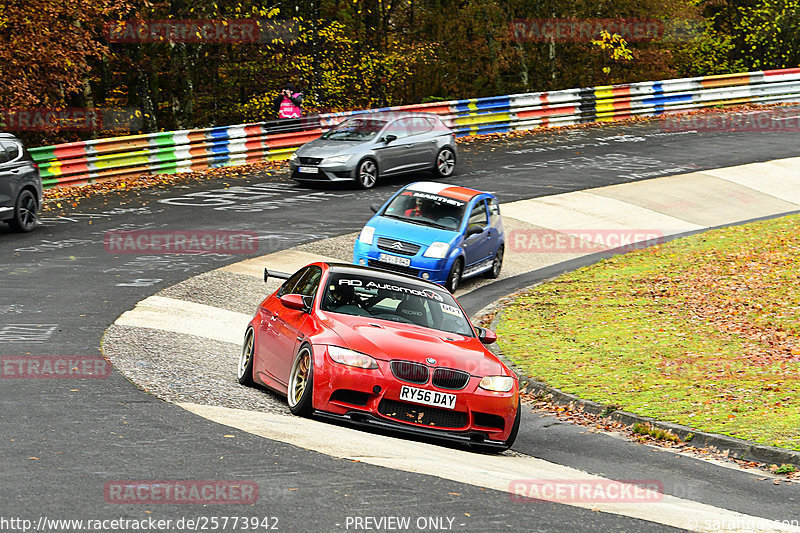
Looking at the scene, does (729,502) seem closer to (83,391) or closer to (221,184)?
(83,391)

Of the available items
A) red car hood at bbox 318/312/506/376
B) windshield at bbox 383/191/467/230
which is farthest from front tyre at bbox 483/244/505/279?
red car hood at bbox 318/312/506/376

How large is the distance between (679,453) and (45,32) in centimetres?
2103

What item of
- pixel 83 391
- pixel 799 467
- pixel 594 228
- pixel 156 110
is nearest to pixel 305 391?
pixel 83 391

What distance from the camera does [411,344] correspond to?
934 centimetres

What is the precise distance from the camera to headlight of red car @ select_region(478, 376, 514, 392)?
9.24m

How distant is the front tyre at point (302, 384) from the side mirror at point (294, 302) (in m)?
0.64

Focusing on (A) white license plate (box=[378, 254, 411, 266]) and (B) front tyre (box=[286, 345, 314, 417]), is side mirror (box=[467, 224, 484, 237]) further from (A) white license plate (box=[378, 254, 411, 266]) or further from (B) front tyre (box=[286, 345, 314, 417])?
(B) front tyre (box=[286, 345, 314, 417])

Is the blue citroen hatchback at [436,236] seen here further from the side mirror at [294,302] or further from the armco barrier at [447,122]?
the armco barrier at [447,122]

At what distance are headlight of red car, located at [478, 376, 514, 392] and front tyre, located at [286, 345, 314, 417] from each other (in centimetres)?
151

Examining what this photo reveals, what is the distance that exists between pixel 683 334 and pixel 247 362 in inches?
260

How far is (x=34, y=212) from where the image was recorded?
19.7 m

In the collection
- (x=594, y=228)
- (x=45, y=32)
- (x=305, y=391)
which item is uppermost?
(x=45, y=32)

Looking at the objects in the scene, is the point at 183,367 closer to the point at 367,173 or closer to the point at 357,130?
the point at 367,173

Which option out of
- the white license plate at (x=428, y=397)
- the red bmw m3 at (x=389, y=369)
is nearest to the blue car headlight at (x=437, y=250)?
the red bmw m3 at (x=389, y=369)
